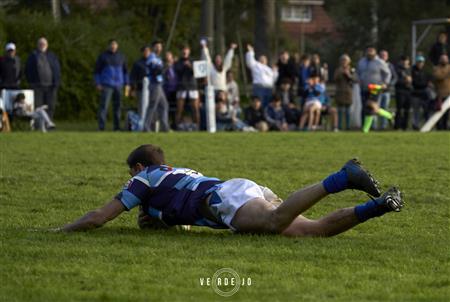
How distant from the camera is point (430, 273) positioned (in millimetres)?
7398

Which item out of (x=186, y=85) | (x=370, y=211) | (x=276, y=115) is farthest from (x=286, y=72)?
(x=370, y=211)

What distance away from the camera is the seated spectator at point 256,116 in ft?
93.1

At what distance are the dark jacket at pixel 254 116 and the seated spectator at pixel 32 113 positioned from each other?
15.0 feet

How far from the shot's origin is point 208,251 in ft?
26.9

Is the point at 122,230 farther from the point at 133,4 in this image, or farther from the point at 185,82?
the point at 133,4

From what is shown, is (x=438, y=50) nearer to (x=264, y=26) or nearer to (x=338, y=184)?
(x=264, y=26)

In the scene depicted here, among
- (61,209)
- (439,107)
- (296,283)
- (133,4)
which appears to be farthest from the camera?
(133,4)

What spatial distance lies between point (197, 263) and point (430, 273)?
1.41 m

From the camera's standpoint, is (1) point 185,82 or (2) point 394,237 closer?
(2) point 394,237

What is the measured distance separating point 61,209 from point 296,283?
181 inches

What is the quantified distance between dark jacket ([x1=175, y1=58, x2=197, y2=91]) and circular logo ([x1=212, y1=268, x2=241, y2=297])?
69.5ft

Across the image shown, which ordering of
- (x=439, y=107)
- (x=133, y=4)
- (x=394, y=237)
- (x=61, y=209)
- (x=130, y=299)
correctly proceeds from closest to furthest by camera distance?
(x=130, y=299), (x=394, y=237), (x=61, y=209), (x=439, y=107), (x=133, y=4)

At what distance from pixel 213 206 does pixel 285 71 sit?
21477 mm

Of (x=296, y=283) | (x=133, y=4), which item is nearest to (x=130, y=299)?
(x=296, y=283)
